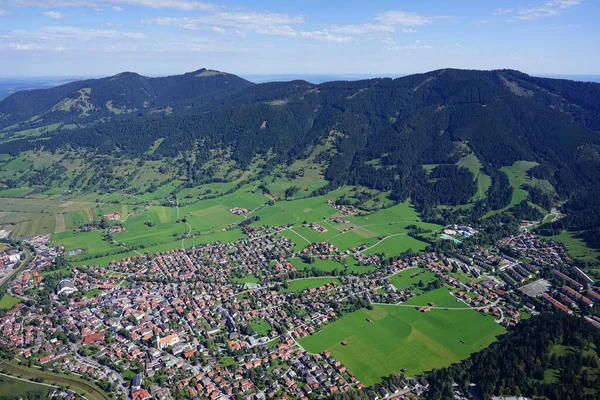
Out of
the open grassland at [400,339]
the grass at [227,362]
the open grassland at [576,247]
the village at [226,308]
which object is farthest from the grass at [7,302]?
the open grassland at [576,247]

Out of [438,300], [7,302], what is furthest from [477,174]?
[7,302]

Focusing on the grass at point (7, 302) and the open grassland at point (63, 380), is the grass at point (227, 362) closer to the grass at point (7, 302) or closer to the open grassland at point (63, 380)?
the open grassland at point (63, 380)

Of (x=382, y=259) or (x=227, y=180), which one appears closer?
(x=382, y=259)

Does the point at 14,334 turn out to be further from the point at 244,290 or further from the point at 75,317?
the point at 244,290

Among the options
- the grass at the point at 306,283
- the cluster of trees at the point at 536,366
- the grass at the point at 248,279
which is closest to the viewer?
the cluster of trees at the point at 536,366

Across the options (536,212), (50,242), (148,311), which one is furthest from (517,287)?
(50,242)

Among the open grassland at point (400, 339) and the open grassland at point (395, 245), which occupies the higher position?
the open grassland at point (395, 245)

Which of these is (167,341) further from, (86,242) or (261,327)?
(86,242)
